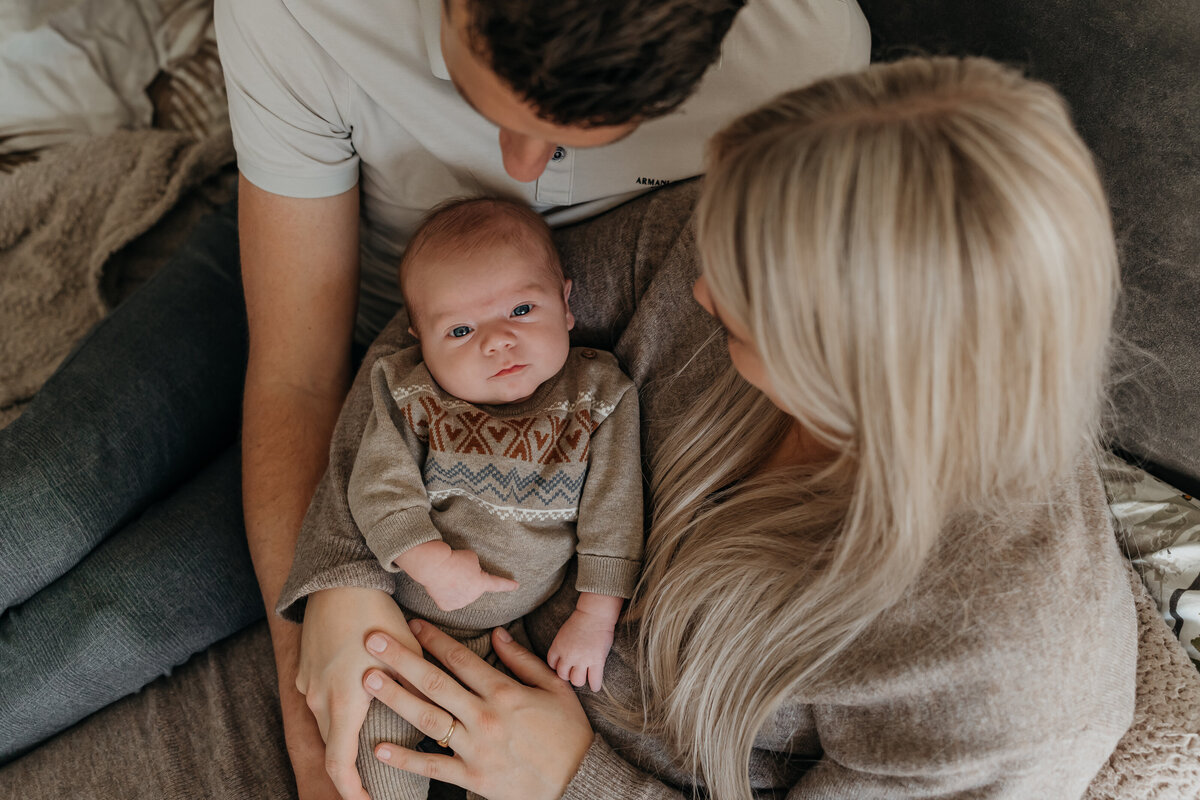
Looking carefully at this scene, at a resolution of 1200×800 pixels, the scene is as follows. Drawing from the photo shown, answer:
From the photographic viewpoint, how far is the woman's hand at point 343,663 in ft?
3.39

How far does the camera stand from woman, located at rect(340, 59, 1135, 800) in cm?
66

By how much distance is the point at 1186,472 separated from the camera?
101 cm

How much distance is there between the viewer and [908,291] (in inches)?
26.0

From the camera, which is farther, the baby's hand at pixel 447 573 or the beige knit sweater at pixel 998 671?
the baby's hand at pixel 447 573

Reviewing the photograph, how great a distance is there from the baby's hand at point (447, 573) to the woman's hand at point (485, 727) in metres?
0.09

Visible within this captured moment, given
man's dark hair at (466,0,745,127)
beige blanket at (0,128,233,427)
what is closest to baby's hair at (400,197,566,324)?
man's dark hair at (466,0,745,127)

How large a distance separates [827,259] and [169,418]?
1.11m

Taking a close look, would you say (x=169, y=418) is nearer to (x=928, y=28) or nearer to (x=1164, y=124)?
(x=928, y=28)

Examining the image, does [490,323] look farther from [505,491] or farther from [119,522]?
[119,522]

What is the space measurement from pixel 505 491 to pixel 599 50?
21.5 inches

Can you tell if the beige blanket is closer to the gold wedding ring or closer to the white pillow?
the gold wedding ring

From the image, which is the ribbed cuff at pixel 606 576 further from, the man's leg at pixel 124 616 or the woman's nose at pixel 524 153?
the man's leg at pixel 124 616

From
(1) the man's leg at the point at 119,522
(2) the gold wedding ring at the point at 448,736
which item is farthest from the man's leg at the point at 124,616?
(2) the gold wedding ring at the point at 448,736

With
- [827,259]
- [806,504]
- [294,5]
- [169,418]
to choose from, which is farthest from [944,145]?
[169,418]
